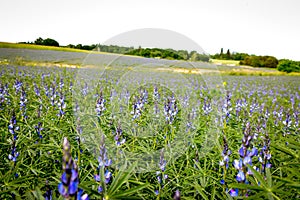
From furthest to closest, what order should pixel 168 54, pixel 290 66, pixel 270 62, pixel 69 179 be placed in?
pixel 270 62 < pixel 290 66 < pixel 168 54 < pixel 69 179

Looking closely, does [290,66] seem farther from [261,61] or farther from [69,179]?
[69,179]

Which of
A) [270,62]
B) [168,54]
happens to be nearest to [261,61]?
[270,62]

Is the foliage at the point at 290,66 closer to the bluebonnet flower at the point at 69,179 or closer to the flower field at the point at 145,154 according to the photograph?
the flower field at the point at 145,154

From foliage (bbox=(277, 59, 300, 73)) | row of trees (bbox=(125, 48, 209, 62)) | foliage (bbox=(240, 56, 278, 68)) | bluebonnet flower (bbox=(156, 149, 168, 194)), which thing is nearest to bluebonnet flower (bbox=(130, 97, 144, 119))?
row of trees (bbox=(125, 48, 209, 62))

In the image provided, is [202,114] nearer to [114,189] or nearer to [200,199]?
[200,199]

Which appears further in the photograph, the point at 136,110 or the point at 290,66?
the point at 290,66

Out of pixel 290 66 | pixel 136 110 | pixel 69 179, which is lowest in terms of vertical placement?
pixel 136 110

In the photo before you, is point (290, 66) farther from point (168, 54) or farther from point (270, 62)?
point (168, 54)

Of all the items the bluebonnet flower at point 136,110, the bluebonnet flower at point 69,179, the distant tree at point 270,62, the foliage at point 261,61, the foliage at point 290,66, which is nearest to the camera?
the bluebonnet flower at point 69,179

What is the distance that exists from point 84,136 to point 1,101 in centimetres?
196

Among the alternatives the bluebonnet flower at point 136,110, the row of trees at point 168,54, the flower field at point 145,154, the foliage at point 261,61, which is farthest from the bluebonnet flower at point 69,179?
the foliage at point 261,61

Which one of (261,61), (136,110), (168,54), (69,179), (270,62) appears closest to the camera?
(69,179)

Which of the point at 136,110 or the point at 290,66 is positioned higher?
the point at 290,66

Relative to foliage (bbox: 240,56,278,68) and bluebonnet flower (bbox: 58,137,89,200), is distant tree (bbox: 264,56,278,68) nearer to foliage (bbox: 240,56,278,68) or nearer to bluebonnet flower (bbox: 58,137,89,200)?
foliage (bbox: 240,56,278,68)
